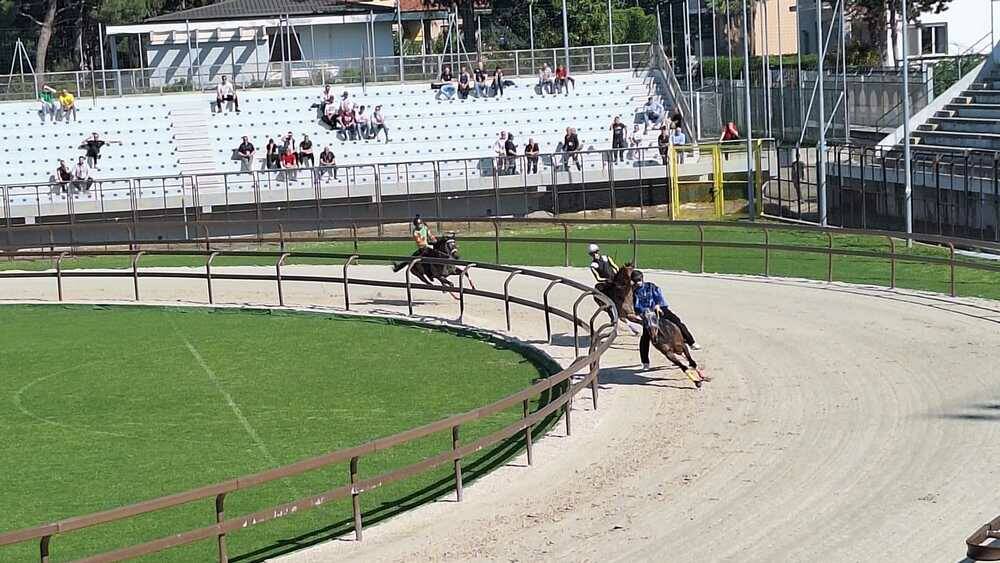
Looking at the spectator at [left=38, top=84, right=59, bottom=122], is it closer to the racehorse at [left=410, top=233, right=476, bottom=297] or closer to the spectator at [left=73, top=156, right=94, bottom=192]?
the spectator at [left=73, top=156, right=94, bottom=192]

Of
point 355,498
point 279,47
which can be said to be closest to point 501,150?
point 279,47

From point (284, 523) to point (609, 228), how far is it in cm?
2454

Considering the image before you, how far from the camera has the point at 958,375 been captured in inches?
712

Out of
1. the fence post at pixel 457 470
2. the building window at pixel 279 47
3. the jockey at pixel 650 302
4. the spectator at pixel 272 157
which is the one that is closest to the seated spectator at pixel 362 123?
the spectator at pixel 272 157

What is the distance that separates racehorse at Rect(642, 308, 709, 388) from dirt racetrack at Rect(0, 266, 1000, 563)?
10.4 inches

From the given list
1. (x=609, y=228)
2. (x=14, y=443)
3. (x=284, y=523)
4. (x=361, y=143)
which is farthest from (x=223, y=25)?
(x=284, y=523)

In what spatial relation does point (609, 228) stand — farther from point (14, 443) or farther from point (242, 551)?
point (242, 551)

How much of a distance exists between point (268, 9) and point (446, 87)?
1345cm

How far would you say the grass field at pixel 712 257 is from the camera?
1051 inches

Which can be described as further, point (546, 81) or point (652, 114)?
point (546, 81)

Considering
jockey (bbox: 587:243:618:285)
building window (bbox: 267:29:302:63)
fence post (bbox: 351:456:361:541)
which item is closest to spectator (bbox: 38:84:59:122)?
building window (bbox: 267:29:302:63)

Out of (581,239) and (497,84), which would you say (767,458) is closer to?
(581,239)

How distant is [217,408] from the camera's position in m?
18.5

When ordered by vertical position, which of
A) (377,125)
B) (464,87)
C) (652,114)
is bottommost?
(652,114)
